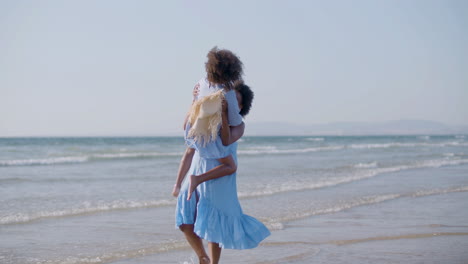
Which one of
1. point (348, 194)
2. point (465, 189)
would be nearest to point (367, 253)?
point (348, 194)

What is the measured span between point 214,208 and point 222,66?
985mm

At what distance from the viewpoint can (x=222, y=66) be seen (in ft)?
11.1

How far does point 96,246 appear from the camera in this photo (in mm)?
5750

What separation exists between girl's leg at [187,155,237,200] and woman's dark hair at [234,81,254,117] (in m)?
0.35

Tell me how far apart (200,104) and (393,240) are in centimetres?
366

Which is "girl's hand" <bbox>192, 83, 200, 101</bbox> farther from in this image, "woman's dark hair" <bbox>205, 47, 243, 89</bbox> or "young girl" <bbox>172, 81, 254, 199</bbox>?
"woman's dark hair" <bbox>205, 47, 243, 89</bbox>

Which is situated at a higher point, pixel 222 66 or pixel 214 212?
pixel 222 66

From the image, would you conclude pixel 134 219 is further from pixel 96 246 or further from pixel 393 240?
pixel 393 240

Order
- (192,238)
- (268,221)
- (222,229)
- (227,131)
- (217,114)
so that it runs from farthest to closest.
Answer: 1. (268,221)
2. (192,238)
3. (222,229)
4. (227,131)
5. (217,114)

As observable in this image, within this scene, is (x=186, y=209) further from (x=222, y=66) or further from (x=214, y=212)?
(x=222, y=66)

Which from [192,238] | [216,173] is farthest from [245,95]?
[192,238]

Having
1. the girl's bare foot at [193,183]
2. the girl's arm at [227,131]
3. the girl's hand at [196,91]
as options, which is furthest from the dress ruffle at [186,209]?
the girl's hand at [196,91]

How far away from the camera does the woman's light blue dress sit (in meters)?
3.58

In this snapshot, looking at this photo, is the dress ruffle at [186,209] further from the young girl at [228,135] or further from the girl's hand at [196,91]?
the girl's hand at [196,91]
